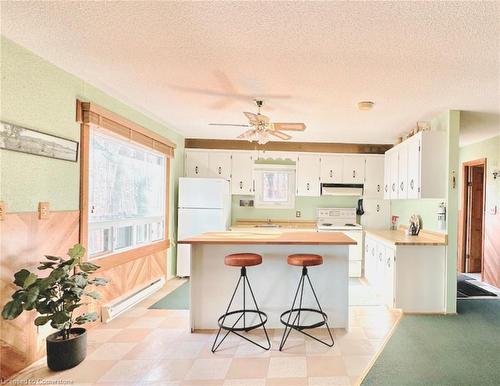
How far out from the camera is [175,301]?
12.3 feet

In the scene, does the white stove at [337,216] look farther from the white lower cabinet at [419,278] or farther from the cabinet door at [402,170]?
the white lower cabinet at [419,278]

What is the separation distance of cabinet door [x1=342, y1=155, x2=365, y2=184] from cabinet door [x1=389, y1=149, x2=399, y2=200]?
686 mm

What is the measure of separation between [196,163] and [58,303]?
3.49 m

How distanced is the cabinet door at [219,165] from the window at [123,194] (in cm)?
98

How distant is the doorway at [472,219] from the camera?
17.2 ft

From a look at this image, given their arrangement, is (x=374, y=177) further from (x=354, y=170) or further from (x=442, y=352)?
(x=442, y=352)

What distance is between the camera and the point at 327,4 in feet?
5.09

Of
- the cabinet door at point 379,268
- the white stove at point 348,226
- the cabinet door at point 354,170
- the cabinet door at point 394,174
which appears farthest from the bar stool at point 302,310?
the cabinet door at point 354,170

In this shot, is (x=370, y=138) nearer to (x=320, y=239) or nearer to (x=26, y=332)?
(x=320, y=239)

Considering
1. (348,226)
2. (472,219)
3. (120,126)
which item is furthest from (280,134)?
(472,219)

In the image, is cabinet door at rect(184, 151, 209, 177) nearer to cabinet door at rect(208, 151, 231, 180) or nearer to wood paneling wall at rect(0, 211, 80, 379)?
cabinet door at rect(208, 151, 231, 180)

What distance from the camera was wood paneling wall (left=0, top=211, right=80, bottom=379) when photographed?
2.03 meters

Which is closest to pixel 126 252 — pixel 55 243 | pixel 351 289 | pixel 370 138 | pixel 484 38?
pixel 55 243

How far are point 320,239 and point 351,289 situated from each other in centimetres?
194
